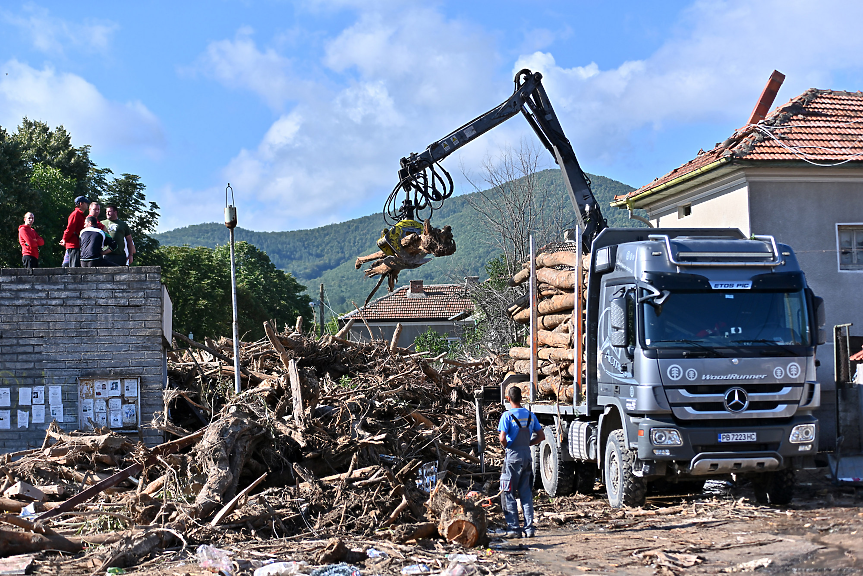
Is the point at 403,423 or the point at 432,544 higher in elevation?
the point at 403,423

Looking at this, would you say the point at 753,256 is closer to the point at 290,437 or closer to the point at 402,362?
the point at 290,437

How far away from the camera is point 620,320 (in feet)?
32.7

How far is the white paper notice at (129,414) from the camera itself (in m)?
12.1

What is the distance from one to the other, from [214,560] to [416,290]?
51.8 metres

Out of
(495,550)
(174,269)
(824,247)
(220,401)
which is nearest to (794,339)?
(495,550)

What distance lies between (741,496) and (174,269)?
139 feet

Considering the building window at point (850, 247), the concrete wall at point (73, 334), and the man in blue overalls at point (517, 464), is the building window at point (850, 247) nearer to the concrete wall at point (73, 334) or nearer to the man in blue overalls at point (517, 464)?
the man in blue overalls at point (517, 464)

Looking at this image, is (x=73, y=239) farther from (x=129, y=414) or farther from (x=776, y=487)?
(x=776, y=487)

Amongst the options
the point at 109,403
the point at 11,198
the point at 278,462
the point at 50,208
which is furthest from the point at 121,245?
the point at 50,208

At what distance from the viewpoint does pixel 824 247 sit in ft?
62.1

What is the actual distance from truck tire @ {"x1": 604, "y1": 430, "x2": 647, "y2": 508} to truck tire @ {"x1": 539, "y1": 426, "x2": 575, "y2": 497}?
1.48 metres

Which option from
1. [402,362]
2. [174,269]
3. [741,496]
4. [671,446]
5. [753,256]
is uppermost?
[174,269]

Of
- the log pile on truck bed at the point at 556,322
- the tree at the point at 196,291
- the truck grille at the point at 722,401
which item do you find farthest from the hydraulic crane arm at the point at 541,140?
the tree at the point at 196,291

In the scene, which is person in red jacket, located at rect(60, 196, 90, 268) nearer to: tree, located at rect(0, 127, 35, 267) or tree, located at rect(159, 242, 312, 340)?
tree, located at rect(0, 127, 35, 267)
